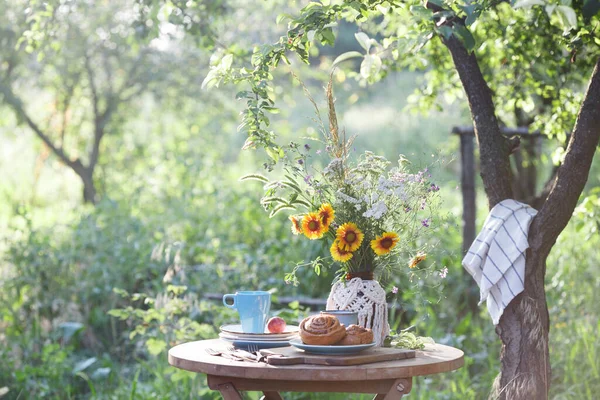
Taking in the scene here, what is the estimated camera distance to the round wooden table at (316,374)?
6.84ft

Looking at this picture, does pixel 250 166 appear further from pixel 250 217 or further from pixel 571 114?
pixel 571 114

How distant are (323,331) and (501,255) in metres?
0.80

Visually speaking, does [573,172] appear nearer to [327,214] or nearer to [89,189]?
[327,214]

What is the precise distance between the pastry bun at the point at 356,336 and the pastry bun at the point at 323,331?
0.01 m

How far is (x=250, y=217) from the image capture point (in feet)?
19.1

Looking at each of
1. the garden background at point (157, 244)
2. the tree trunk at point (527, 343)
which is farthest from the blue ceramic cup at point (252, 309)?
the tree trunk at point (527, 343)

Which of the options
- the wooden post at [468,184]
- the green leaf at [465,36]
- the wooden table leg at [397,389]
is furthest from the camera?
the wooden post at [468,184]

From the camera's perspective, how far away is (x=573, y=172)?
8.76 ft

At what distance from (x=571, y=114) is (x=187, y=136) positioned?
5.78 metres

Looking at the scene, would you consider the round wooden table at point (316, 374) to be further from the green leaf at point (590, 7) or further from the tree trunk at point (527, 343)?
the green leaf at point (590, 7)

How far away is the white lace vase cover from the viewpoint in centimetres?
247

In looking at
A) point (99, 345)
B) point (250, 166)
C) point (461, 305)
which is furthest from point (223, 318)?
point (250, 166)

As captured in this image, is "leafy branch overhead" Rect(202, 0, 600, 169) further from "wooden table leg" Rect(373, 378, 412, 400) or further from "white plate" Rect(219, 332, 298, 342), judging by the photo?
"wooden table leg" Rect(373, 378, 412, 400)

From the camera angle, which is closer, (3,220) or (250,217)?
(250,217)
